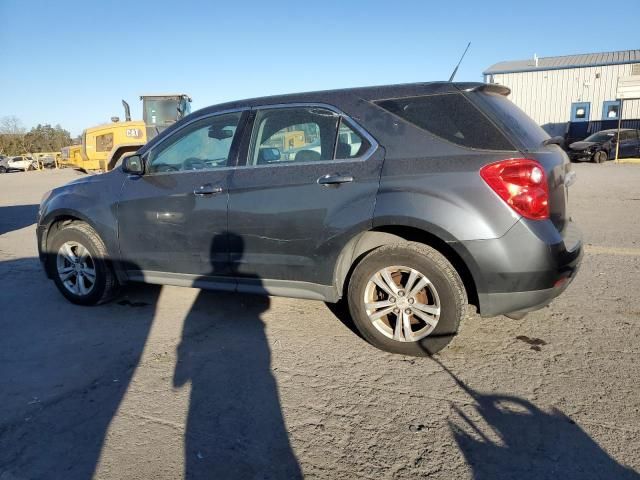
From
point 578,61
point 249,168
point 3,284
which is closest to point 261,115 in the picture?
point 249,168

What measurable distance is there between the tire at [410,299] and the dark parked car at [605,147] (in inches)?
906

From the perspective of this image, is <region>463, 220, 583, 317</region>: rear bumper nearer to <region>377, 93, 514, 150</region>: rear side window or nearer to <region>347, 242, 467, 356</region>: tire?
<region>347, 242, 467, 356</region>: tire

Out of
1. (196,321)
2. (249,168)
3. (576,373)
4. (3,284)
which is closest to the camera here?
(576,373)

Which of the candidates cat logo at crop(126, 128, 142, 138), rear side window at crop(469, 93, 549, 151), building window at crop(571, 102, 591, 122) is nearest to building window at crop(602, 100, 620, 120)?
building window at crop(571, 102, 591, 122)

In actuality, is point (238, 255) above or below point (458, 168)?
below

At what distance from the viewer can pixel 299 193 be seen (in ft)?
11.3

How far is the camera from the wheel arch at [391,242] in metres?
3.24

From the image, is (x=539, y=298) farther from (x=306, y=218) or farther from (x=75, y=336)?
(x=75, y=336)

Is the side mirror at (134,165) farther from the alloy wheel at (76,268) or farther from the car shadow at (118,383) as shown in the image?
the car shadow at (118,383)

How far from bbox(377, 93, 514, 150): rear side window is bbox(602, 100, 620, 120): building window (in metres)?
32.8

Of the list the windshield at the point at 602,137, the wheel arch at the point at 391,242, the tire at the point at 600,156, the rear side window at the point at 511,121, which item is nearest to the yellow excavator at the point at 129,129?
the wheel arch at the point at 391,242

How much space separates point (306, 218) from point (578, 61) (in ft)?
125

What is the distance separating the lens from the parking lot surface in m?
2.29

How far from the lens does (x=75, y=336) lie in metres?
3.90
